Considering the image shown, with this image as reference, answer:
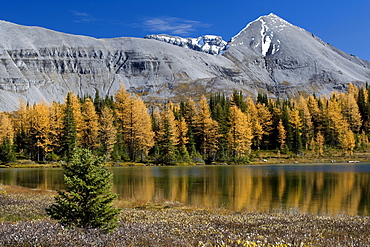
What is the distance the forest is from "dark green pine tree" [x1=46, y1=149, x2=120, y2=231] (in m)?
62.8

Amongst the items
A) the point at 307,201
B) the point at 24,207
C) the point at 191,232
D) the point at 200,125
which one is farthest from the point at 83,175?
the point at 200,125

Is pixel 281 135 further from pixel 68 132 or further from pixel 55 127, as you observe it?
pixel 55 127

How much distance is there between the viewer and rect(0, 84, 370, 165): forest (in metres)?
82.9

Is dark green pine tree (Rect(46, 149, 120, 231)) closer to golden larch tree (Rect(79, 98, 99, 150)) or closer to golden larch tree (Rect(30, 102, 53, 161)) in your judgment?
golden larch tree (Rect(79, 98, 99, 150))

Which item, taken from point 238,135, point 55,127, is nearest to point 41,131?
point 55,127

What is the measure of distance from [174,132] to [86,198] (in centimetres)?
7364

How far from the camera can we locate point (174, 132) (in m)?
86.8

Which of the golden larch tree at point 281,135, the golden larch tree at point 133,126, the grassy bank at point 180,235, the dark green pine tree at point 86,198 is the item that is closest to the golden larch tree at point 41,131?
the golden larch tree at point 133,126

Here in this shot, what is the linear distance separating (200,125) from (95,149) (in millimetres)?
27401

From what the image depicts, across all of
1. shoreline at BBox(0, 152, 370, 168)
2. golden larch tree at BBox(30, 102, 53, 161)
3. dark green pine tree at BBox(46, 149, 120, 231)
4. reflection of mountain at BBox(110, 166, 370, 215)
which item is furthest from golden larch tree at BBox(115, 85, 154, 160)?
dark green pine tree at BBox(46, 149, 120, 231)

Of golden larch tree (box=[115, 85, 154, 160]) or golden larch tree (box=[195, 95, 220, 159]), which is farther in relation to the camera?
golden larch tree (box=[195, 95, 220, 159])

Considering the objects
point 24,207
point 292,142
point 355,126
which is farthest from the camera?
point 355,126

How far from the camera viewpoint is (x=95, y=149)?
282 feet

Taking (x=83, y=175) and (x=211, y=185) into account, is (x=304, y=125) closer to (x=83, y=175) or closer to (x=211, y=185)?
(x=211, y=185)
